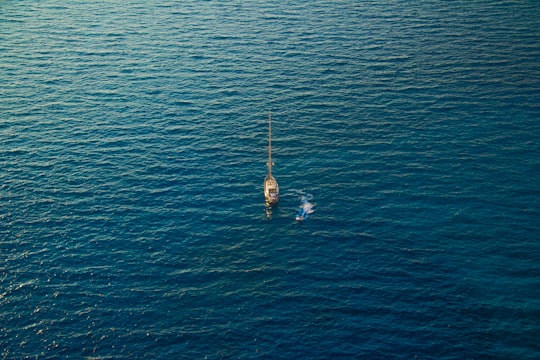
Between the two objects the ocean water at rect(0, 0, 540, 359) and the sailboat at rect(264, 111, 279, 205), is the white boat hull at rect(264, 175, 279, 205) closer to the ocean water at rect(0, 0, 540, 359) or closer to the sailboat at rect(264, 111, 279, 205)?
the sailboat at rect(264, 111, 279, 205)

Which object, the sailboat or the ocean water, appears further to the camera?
the sailboat

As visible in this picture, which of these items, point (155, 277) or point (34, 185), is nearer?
point (155, 277)

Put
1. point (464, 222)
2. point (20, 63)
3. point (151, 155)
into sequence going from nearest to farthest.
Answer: point (464, 222) < point (151, 155) < point (20, 63)

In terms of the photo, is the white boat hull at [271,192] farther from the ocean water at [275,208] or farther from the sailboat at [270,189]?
the ocean water at [275,208]

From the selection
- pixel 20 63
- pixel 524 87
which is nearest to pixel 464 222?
pixel 524 87

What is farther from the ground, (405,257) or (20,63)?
(20,63)

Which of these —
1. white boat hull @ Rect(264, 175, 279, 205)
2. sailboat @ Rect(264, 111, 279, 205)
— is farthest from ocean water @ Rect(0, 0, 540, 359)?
sailboat @ Rect(264, 111, 279, 205)

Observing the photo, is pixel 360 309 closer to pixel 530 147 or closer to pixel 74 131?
pixel 530 147

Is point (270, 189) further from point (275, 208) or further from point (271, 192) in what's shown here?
point (275, 208)
